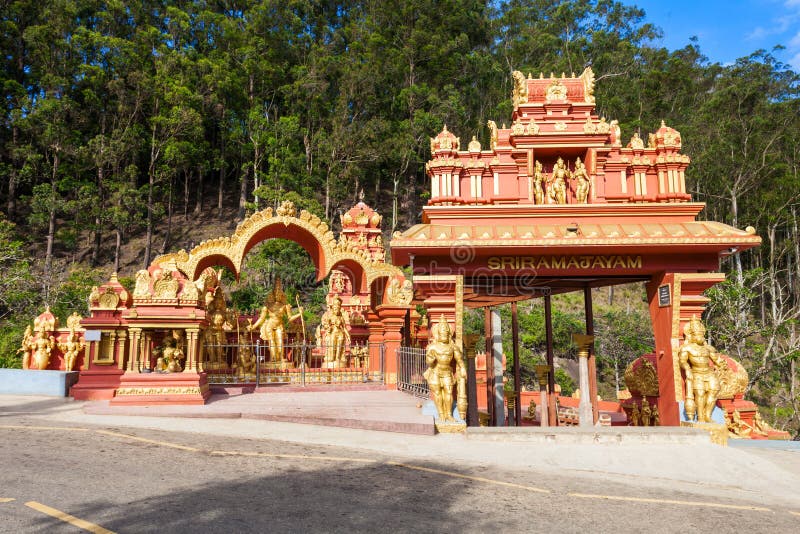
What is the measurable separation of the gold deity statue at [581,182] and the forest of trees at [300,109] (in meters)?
24.3

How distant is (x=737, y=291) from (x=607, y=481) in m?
→ 21.0

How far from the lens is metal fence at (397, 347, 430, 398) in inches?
497

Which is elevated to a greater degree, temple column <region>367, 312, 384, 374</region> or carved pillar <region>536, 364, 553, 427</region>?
temple column <region>367, 312, 384, 374</region>

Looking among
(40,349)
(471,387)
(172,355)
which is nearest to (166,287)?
(172,355)

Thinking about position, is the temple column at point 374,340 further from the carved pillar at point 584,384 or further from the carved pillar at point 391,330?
the carved pillar at point 584,384

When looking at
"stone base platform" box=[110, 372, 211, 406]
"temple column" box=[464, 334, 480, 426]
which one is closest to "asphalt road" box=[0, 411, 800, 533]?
"temple column" box=[464, 334, 480, 426]

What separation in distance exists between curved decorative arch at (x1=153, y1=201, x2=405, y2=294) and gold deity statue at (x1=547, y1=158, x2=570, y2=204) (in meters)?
5.95

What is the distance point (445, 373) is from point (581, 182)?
5558mm

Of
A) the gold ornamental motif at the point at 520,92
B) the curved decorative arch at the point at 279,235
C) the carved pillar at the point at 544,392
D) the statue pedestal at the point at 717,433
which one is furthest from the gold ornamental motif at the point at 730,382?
the curved decorative arch at the point at 279,235

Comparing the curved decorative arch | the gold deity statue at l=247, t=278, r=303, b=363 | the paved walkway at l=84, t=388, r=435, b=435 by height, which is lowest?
the paved walkway at l=84, t=388, r=435, b=435

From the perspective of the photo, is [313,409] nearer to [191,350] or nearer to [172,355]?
[191,350]

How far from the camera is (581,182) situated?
38.3 ft

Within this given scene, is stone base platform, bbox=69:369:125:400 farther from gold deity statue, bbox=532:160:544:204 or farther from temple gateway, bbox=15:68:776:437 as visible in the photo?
gold deity statue, bbox=532:160:544:204

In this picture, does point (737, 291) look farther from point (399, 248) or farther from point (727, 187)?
point (399, 248)
